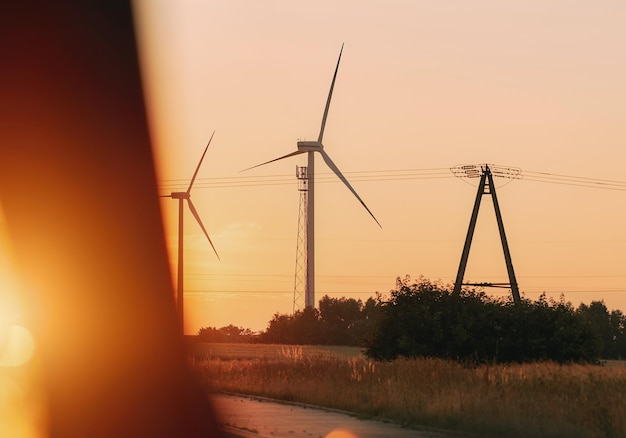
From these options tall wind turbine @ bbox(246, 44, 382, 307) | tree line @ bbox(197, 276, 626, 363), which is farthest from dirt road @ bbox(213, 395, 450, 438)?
tall wind turbine @ bbox(246, 44, 382, 307)

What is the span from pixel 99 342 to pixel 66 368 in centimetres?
470

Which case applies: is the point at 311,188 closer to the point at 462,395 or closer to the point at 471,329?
the point at 471,329

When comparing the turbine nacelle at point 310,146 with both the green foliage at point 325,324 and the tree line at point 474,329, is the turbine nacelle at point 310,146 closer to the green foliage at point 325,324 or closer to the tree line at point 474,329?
the green foliage at point 325,324

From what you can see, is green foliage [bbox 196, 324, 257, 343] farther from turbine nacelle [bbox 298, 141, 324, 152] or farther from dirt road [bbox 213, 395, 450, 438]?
dirt road [bbox 213, 395, 450, 438]

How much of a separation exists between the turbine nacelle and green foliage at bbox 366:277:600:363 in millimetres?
37519

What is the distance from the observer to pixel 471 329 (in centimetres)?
4412

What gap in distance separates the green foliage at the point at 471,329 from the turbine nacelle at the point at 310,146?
3752 cm

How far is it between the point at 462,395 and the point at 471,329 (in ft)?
66.9

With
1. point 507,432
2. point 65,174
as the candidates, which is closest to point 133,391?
point 507,432

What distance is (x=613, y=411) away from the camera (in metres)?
20.5

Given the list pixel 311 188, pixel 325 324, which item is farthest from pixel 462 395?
pixel 325 324

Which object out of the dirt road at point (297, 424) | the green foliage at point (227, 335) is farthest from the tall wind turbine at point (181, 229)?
the green foliage at point (227, 335)

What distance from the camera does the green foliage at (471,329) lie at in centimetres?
4384

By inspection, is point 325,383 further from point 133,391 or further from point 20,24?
point 20,24
